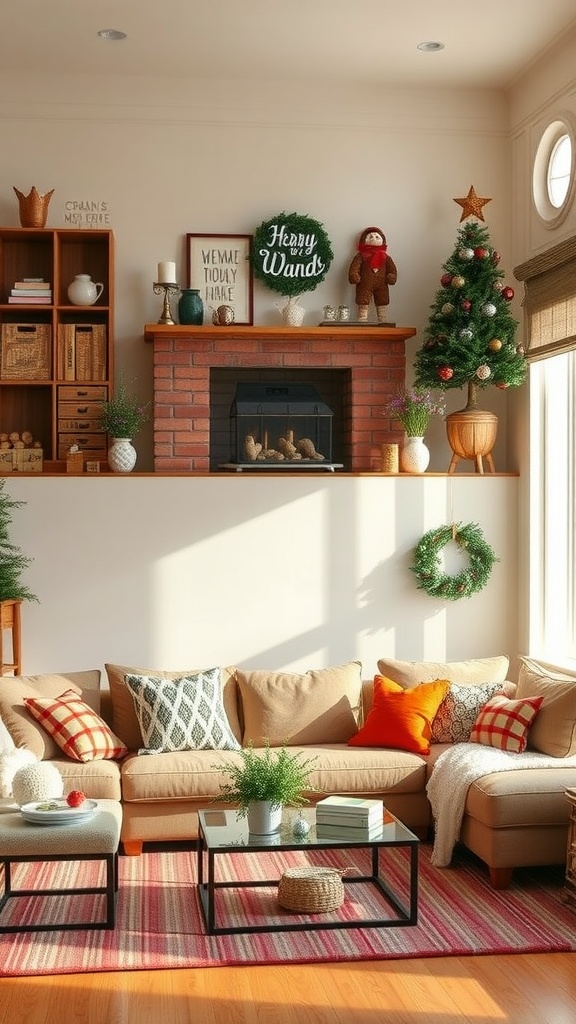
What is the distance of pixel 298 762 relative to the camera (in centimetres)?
545

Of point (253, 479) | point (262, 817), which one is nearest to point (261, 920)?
point (262, 817)

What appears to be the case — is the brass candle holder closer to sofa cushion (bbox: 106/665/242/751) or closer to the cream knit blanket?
sofa cushion (bbox: 106/665/242/751)

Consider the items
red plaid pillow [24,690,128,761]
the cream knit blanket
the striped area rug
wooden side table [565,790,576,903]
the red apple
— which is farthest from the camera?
red plaid pillow [24,690,128,761]

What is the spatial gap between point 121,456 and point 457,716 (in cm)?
228

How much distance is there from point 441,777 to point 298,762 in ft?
2.13

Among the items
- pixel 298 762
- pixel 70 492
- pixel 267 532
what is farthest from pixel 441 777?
pixel 70 492

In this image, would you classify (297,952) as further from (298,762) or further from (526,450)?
(526,450)

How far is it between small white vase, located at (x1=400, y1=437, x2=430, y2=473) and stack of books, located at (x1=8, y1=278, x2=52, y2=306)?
218cm

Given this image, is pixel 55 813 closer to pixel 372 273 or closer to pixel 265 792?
pixel 265 792

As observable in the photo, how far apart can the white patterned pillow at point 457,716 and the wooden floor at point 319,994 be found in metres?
1.74

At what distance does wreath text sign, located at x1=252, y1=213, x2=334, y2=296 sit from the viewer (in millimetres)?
6973

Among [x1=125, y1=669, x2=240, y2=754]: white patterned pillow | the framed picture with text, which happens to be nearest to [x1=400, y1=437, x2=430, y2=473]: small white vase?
the framed picture with text

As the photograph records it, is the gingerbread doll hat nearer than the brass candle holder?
No

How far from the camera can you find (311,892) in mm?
4430
